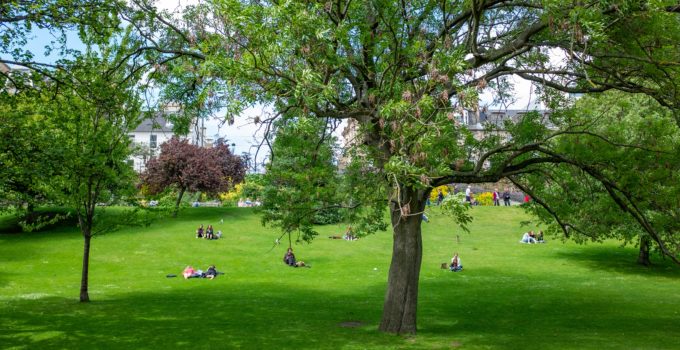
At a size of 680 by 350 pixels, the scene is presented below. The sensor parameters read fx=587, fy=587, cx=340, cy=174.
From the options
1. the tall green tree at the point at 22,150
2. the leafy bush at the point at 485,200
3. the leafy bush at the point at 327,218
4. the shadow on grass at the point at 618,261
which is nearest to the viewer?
the tall green tree at the point at 22,150

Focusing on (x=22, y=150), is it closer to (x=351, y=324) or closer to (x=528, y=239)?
(x=351, y=324)

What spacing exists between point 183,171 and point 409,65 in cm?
4034

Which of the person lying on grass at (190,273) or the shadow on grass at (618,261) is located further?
the shadow on grass at (618,261)

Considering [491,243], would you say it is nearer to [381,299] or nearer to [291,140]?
[381,299]

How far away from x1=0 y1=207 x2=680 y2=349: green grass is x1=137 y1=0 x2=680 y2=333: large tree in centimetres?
279

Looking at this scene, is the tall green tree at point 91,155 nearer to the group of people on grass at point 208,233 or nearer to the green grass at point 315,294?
the green grass at point 315,294

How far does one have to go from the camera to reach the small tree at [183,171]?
174ft

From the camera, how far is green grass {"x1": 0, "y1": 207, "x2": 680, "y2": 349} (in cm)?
1808

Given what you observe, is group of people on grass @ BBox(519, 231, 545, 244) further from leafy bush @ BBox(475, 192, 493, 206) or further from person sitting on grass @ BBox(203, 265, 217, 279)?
person sitting on grass @ BBox(203, 265, 217, 279)

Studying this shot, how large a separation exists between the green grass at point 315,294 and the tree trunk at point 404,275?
0.69m

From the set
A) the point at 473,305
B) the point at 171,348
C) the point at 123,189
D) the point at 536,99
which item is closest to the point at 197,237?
the point at 123,189

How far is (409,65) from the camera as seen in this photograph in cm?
1592

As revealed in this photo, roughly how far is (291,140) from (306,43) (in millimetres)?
6272

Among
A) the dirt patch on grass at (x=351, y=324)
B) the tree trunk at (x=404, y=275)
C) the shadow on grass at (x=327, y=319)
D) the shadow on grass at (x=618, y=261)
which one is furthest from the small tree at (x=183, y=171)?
the tree trunk at (x=404, y=275)
